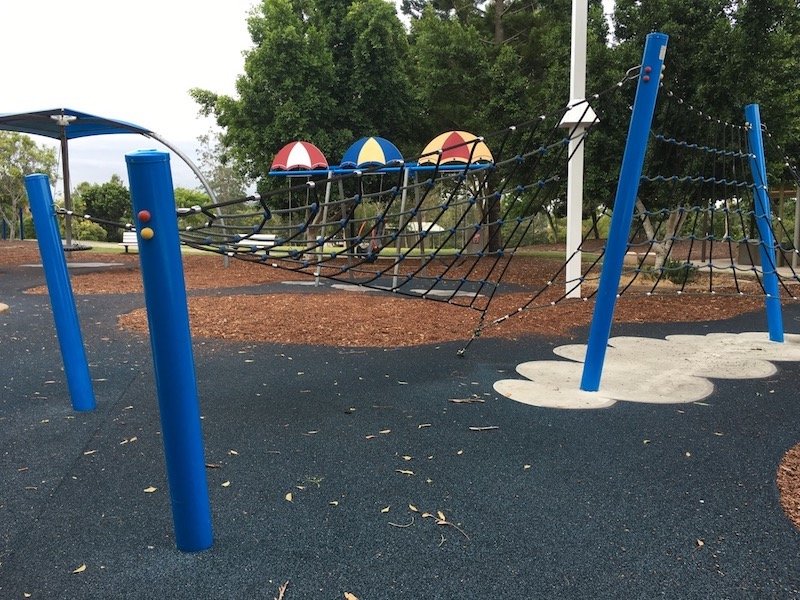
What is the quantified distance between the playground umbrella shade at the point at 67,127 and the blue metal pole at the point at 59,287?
6.35m

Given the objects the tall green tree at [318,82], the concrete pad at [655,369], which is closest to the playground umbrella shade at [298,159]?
the tall green tree at [318,82]

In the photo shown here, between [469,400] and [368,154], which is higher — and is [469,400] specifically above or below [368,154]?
below

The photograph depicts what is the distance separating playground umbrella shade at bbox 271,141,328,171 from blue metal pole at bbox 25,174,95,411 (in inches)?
245

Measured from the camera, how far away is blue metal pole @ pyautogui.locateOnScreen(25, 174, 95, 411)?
3117 mm

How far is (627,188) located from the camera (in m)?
3.37

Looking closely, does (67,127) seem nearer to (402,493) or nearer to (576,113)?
(576,113)

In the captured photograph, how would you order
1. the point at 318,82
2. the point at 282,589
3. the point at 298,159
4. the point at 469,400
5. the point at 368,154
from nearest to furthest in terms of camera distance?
the point at 282,589
the point at 469,400
the point at 368,154
the point at 298,159
the point at 318,82

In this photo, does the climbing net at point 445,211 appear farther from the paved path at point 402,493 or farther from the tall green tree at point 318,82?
the tall green tree at point 318,82

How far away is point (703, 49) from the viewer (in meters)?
8.58

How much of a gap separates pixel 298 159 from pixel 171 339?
7.86 m

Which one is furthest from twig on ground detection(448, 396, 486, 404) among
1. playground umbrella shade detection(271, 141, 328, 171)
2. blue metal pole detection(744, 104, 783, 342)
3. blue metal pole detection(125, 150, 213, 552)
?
playground umbrella shade detection(271, 141, 328, 171)

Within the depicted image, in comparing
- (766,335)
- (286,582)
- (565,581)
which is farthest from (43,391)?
(766,335)

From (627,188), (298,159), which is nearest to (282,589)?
(627,188)

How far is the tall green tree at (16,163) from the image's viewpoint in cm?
2019
